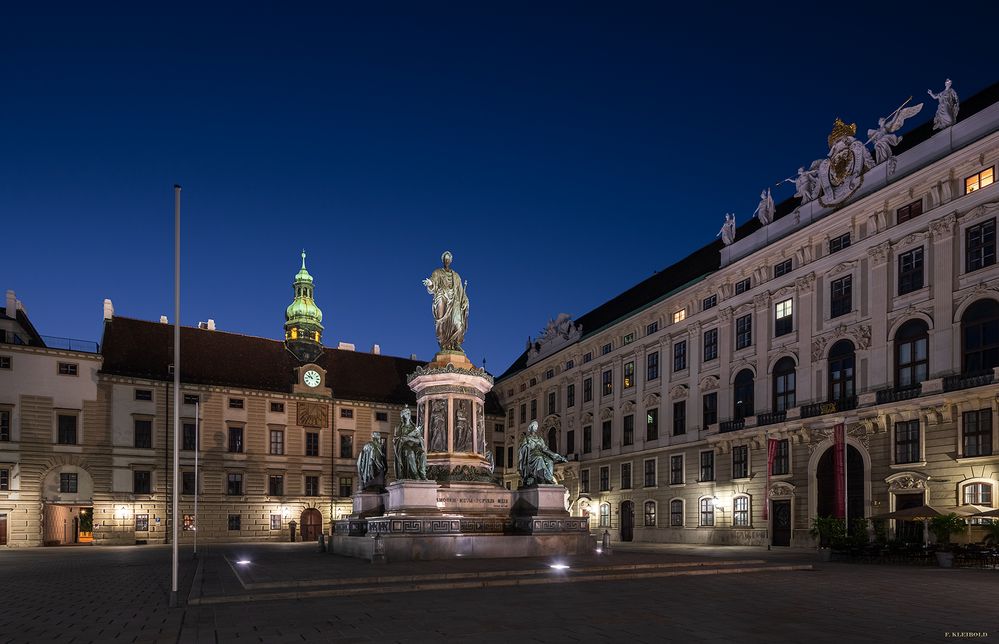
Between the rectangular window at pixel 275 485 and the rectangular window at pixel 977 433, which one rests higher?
the rectangular window at pixel 977 433

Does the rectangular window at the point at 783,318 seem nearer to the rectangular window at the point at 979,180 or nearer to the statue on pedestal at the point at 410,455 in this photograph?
the rectangular window at the point at 979,180

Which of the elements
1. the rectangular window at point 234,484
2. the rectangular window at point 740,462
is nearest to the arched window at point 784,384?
the rectangular window at point 740,462

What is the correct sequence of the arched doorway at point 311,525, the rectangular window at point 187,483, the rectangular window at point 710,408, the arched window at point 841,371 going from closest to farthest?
the arched window at point 841,371 < the rectangular window at point 710,408 < the rectangular window at point 187,483 < the arched doorway at point 311,525

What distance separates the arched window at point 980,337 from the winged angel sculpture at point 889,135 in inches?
305

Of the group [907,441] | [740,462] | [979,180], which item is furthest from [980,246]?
[740,462]

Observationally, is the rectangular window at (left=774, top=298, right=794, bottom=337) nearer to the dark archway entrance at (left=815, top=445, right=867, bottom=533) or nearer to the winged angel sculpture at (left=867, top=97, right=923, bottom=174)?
the dark archway entrance at (left=815, top=445, right=867, bottom=533)

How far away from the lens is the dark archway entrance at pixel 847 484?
34.2 m

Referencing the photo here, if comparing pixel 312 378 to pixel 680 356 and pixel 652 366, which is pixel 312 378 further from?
pixel 680 356

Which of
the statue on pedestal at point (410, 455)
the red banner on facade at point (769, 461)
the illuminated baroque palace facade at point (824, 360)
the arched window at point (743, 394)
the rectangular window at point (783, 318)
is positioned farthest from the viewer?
the arched window at point (743, 394)

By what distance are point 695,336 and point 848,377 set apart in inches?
466

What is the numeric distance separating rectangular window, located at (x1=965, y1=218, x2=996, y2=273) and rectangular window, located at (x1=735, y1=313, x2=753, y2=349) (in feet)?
42.5

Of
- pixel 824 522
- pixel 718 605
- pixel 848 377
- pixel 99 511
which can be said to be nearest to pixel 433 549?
pixel 718 605

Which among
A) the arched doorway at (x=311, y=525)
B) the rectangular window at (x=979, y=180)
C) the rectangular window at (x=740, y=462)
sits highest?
the rectangular window at (x=979, y=180)

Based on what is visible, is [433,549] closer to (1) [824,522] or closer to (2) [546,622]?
(2) [546,622]
